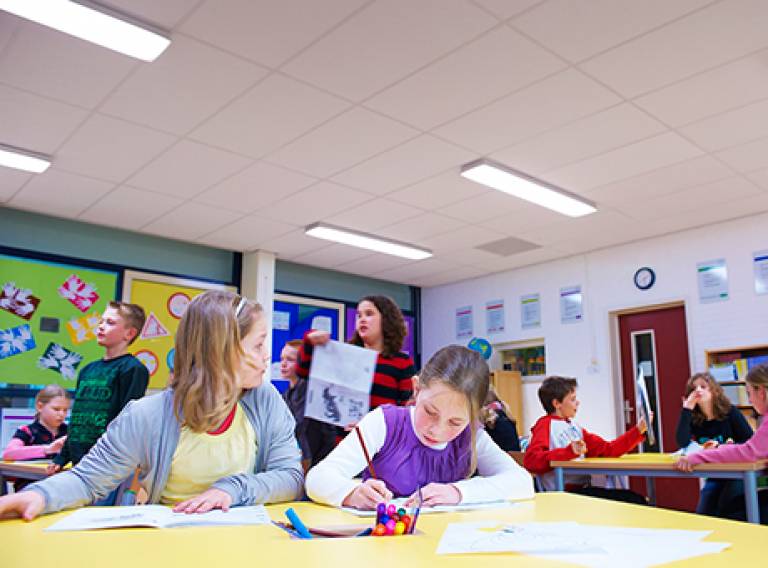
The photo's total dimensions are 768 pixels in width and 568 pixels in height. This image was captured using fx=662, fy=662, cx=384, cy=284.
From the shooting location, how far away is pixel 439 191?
493cm

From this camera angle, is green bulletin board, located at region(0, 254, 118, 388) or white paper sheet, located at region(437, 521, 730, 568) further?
green bulletin board, located at region(0, 254, 118, 388)

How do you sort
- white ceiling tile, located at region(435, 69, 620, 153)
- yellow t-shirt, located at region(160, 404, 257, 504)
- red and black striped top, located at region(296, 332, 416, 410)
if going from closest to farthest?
yellow t-shirt, located at region(160, 404, 257, 504) < red and black striped top, located at region(296, 332, 416, 410) < white ceiling tile, located at region(435, 69, 620, 153)

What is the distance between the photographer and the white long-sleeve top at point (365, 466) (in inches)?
60.2

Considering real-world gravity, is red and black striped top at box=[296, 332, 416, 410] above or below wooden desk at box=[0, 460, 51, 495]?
above

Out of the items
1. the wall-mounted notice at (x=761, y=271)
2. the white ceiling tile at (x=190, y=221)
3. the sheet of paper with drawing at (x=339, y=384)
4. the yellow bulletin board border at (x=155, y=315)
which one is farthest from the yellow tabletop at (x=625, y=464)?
the yellow bulletin board border at (x=155, y=315)

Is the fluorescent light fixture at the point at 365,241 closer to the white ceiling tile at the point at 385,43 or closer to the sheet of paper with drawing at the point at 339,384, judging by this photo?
the white ceiling tile at the point at 385,43

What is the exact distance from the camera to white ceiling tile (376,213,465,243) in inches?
219

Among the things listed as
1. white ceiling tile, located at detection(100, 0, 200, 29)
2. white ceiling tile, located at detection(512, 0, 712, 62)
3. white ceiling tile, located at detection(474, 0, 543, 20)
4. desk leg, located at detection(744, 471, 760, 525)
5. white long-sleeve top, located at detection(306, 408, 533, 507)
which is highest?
white ceiling tile, located at detection(100, 0, 200, 29)

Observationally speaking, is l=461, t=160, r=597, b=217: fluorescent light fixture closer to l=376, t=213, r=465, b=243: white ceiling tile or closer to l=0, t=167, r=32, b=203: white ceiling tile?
l=376, t=213, r=465, b=243: white ceiling tile

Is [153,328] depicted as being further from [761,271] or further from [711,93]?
[761,271]

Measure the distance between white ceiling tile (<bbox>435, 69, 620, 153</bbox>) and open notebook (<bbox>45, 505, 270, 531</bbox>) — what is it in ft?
9.03

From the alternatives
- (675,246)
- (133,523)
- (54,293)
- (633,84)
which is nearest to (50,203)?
(54,293)

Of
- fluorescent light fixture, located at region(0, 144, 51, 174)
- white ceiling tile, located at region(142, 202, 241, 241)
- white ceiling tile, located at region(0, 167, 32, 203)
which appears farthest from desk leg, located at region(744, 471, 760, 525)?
white ceiling tile, located at region(0, 167, 32, 203)

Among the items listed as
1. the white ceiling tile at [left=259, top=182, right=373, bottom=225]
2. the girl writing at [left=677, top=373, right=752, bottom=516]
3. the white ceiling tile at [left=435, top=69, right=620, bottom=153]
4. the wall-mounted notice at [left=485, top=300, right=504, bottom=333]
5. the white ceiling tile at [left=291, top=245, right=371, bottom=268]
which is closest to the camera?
the white ceiling tile at [left=435, top=69, right=620, bottom=153]
